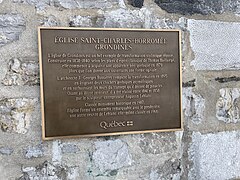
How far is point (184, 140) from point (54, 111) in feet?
3.22

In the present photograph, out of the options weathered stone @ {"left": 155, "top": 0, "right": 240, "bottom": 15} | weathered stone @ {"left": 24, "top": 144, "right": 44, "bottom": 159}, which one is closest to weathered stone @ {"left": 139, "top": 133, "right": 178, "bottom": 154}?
weathered stone @ {"left": 24, "top": 144, "right": 44, "bottom": 159}

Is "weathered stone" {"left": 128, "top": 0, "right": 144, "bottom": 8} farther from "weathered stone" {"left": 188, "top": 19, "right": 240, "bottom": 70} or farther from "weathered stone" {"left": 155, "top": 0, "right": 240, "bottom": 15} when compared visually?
"weathered stone" {"left": 188, "top": 19, "right": 240, "bottom": 70}

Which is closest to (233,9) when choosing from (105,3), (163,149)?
(105,3)

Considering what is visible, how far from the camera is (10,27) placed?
2.20 meters

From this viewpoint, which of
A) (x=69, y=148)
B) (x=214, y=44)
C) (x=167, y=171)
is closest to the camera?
(x=69, y=148)

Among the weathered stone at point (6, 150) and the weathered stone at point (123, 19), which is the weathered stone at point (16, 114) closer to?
the weathered stone at point (6, 150)

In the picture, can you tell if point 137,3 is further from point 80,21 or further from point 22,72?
point 22,72

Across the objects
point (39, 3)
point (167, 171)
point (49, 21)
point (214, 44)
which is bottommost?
point (167, 171)

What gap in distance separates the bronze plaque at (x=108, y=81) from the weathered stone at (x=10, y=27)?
134mm

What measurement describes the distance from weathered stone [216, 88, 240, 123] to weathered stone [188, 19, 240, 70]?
188 millimetres

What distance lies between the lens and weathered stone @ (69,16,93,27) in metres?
2.32

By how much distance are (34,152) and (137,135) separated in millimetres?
697

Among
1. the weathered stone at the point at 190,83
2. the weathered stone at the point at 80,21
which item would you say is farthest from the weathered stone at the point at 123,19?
the weathered stone at the point at 190,83

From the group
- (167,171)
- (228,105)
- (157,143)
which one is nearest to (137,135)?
(157,143)
